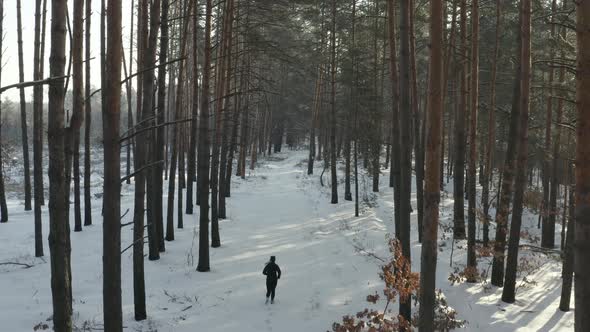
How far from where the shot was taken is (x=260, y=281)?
11.0m

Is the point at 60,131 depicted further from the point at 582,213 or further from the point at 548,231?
the point at 548,231

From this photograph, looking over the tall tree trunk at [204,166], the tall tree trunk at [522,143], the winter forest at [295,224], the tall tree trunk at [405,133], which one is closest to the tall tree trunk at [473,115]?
the winter forest at [295,224]

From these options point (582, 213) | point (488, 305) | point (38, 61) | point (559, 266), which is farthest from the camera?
point (559, 266)

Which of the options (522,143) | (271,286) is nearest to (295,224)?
(271,286)

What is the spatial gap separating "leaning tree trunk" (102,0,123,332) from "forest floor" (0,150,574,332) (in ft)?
10.1

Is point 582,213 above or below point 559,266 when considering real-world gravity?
above

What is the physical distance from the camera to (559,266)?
53.1 feet

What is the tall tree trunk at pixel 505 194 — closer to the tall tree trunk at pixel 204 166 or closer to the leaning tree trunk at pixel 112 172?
the tall tree trunk at pixel 204 166

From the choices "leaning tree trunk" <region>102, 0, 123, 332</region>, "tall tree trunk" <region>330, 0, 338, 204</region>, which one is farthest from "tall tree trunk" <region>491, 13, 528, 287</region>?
"tall tree trunk" <region>330, 0, 338, 204</region>

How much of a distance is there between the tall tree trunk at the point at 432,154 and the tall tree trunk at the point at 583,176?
1.65 metres

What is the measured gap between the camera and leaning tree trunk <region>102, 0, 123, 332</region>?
195 inches

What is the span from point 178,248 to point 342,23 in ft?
45.4

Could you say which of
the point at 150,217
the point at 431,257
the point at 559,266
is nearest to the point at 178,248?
the point at 150,217

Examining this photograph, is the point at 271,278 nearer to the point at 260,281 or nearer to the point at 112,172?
the point at 260,281
